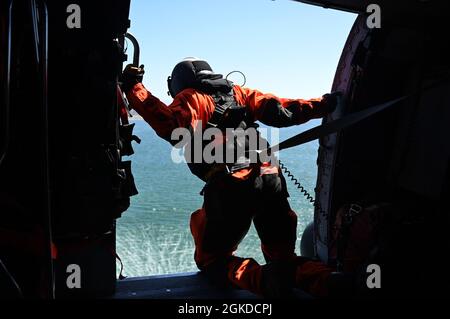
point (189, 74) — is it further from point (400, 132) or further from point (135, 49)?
point (400, 132)

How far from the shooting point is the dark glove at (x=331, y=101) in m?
3.08

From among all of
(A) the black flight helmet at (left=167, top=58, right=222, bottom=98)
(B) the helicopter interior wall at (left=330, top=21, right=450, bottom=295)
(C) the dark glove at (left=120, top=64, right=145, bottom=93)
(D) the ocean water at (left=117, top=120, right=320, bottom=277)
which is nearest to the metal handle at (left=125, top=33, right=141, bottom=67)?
(C) the dark glove at (left=120, top=64, right=145, bottom=93)

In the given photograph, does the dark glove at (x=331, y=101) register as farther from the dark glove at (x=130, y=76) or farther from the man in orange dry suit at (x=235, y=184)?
the dark glove at (x=130, y=76)

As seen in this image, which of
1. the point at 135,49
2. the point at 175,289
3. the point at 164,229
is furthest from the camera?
the point at 164,229

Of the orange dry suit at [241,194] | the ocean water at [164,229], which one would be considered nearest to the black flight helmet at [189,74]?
the orange dry suit at [241,194]

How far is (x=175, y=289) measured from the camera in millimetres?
2789

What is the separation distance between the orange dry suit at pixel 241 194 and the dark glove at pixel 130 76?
0.06 metres

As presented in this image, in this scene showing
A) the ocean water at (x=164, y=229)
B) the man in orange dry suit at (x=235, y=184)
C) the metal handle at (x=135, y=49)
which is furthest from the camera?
the ocean water at (x=164, y=229)

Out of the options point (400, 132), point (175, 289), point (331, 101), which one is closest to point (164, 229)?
point (175, 289)

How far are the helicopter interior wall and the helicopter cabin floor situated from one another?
1.00m

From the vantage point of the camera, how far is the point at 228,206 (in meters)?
2.69

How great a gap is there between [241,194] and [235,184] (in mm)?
77

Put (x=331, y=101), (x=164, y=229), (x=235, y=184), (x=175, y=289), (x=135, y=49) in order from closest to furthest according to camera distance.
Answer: (x=135, y=49) → (x=235, y=184) → (x=175, y=289) → (x=331, y=101) → (x=164, y=229)

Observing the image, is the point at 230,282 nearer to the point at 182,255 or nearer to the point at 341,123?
the point at 341,123
